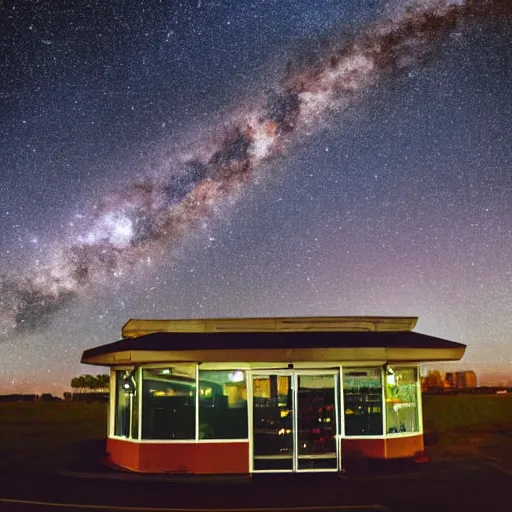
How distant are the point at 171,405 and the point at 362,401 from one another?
4.20 m

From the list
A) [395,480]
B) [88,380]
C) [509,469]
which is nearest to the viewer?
[395,480]

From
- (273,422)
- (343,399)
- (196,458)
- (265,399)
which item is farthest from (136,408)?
(343,399)

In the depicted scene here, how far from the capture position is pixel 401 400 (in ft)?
58.3

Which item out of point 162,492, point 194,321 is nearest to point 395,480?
point 162,492

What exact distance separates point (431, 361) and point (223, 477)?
5.26 m

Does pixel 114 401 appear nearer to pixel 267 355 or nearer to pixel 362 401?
pixel 267 355

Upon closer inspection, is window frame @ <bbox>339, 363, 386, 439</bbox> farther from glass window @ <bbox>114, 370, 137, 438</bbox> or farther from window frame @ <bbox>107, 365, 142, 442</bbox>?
glass window @ <bbox>114, 370, 137, 438</bbox>

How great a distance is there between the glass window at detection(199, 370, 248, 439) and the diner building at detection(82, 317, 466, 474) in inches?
0.9

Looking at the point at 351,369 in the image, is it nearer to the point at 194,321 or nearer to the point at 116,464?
the point at 194,321

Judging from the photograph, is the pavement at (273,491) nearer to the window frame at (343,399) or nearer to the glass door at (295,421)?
the glass door at (295,421)

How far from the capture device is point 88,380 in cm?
16062

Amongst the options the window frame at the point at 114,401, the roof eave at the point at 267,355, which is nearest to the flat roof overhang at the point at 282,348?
the roof eave at the point at 267,355

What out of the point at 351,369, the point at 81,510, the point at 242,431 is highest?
the point at 351,369

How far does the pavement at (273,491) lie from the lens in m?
12.5
